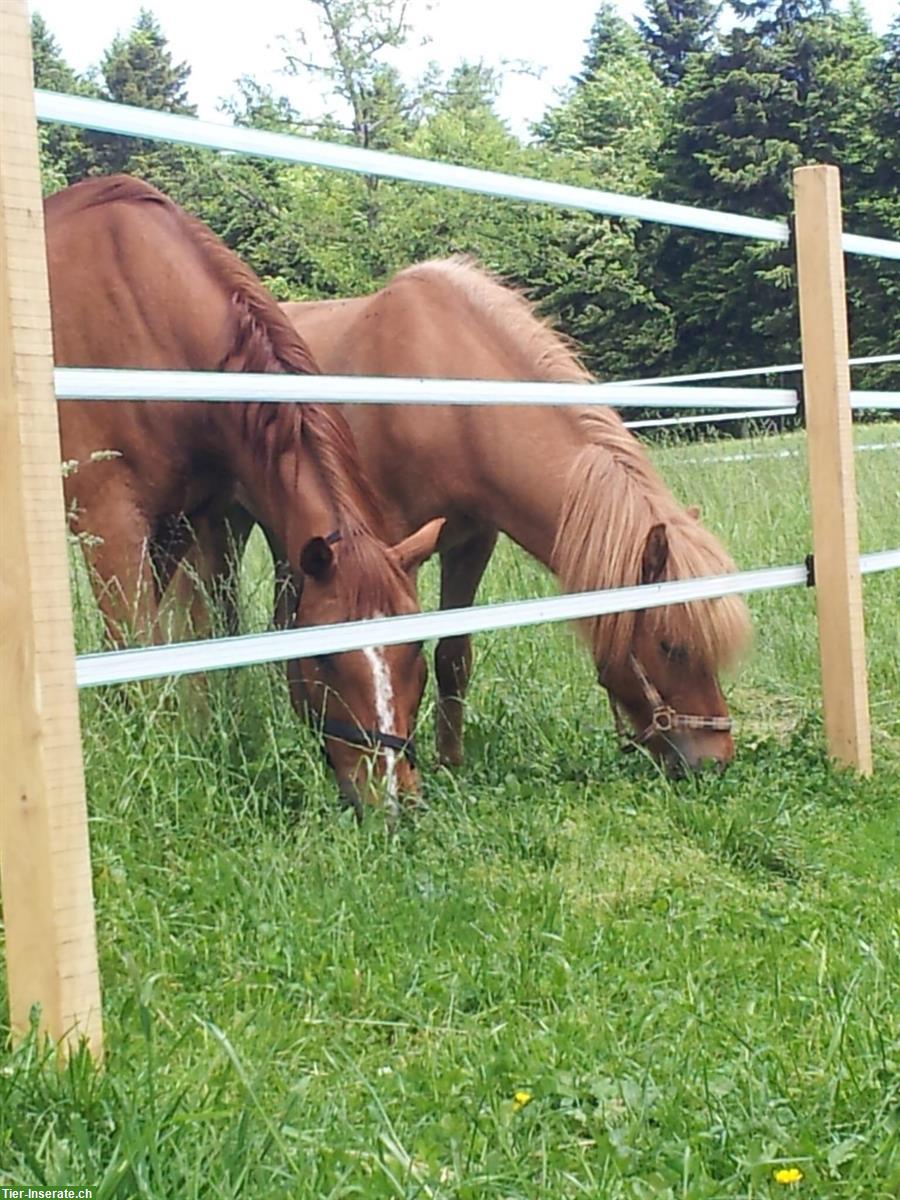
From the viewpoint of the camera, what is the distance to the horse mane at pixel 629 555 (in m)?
3.40

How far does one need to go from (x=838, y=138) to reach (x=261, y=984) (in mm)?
27962

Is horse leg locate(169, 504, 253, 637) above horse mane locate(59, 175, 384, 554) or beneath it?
beneath

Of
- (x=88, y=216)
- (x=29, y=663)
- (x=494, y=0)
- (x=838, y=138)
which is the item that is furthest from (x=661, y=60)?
(x=29, y=663)

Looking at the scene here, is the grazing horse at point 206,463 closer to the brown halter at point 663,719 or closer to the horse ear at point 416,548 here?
the horse ear at point 416,548

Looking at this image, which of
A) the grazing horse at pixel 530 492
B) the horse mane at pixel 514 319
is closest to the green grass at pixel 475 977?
the grazing horse at pixel 530 492

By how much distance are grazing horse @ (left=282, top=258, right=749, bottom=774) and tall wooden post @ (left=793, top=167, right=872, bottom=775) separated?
305 mm

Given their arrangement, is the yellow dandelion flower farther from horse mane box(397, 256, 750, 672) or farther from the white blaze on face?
horse mane box(397, 256, 750, 672)

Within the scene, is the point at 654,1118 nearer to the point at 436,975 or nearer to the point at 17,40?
the point at 436,975

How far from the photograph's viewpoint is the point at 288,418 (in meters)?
3.28

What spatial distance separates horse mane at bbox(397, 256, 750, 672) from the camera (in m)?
3.40

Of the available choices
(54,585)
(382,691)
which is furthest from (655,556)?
(54,585)

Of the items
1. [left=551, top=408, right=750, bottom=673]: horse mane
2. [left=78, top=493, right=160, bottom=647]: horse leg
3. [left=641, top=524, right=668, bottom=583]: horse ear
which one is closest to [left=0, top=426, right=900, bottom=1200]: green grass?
[left=78, top=493, right=160, bottom=647]: horse leg

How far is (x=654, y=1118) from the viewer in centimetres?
158

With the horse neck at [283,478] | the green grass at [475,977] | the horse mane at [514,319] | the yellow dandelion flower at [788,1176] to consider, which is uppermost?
A: the horse mane at [514,319]
